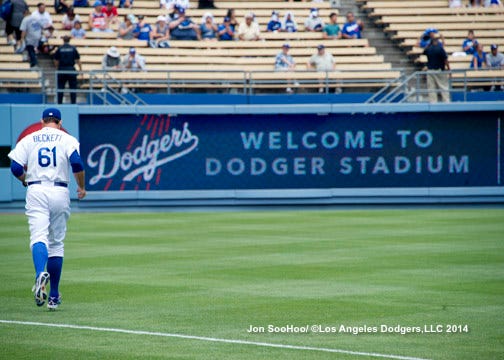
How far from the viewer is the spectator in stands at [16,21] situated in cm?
2659

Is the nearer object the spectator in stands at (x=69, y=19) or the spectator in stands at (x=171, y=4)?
the spectator in stands at (x=69, y=19)

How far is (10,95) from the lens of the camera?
24594mm

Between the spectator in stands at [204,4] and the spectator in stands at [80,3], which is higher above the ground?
the spectator in stands at [204,4]

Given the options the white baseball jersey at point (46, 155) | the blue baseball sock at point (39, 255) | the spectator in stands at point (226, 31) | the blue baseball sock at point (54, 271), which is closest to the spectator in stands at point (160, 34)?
the spectator in stands at point (226, 31)

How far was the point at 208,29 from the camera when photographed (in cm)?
2859

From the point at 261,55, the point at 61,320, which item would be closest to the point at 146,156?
the point at 261,55

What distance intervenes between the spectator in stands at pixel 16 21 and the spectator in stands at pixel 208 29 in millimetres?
5183

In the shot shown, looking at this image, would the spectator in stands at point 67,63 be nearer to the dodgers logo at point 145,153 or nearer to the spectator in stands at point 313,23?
the dodgers logo at point 145,153

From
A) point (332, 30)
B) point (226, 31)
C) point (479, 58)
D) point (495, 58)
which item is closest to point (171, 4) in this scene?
point (226, 31)

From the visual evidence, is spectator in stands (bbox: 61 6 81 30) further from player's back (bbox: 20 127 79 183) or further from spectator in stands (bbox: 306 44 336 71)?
player's back (bbox: 20 127 79 183)

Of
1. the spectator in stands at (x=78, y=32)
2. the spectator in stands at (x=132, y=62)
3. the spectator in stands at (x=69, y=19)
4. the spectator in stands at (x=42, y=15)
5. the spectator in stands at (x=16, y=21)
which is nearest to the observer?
the spectator in stands at (x=132, y=62)

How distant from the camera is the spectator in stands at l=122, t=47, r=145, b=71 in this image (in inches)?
1018

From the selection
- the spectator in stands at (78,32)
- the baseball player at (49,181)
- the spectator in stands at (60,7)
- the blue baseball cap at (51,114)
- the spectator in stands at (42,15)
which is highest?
the spectator in stands at (60,7)

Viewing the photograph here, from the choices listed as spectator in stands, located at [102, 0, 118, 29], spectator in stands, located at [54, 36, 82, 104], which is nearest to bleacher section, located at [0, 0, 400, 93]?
spectator in stands, located at [102, 0, 118, 29]
